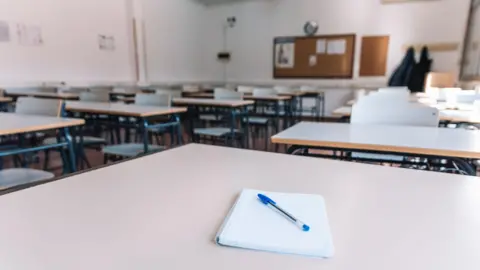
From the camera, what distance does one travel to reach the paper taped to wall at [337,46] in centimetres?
712

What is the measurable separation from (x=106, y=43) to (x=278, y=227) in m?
5.92

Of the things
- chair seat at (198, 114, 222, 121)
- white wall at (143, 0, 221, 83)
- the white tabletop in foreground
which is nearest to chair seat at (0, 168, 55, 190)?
the white tabletop in foreground

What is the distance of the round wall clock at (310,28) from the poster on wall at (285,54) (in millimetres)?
403

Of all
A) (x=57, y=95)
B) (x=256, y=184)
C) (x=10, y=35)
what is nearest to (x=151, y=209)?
(x=256, y=184)

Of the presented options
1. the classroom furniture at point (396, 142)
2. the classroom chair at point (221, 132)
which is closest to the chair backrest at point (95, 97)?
the classroom chair at point (221, 132)

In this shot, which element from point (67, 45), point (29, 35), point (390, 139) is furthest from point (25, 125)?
point (67, 45)

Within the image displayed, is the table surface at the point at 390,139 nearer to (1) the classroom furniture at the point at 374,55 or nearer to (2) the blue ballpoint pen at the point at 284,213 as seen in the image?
(2) the blue ballpoint pen at the point at 284,213

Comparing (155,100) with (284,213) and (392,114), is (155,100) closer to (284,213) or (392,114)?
(392,114)

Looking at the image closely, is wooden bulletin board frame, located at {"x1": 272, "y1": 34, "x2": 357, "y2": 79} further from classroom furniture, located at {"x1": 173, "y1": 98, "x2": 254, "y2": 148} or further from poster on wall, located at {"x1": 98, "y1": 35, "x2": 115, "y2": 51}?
classroom furniture, located at {"x1": 173, "y1": 98, "x2": 254, "y2": 148}

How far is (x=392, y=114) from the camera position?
180 centimetres

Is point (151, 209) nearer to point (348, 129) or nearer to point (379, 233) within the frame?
point (379, 233)

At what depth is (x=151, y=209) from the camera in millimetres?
602

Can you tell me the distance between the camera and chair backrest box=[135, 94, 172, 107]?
2.77 metres

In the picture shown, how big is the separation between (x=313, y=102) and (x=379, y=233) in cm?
751
